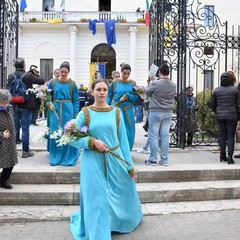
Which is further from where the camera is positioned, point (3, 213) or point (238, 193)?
point (238, 193)

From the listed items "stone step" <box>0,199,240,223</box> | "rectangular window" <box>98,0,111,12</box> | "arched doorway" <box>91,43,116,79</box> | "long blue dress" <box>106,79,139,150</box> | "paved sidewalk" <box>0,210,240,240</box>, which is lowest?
"paved sidewalk" <box>0,210,240,240</box>

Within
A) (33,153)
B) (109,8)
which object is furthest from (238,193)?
(109,8)

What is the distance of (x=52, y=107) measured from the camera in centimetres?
707

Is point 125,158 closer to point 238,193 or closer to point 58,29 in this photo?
point 238,193

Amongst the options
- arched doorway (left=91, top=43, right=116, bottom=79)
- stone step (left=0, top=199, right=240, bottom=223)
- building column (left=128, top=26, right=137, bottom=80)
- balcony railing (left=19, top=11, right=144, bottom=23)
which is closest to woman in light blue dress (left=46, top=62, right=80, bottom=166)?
stone step (left=0, top=199, right=240, bottom=223)

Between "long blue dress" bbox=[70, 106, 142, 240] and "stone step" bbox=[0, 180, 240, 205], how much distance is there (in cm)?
131

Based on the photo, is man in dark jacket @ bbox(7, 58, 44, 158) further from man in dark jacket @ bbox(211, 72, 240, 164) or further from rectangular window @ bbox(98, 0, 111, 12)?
rectangular window @ bbox(98, 0, 111, 12)

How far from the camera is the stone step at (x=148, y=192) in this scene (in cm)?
584

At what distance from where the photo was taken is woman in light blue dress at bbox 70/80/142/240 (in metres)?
4.16

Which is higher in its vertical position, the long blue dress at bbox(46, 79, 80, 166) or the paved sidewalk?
the long blue dress at bbox(46, 79, 80, 166)

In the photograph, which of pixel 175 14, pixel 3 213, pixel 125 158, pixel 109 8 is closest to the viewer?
pixel 125 158

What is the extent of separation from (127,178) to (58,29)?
97.1ft

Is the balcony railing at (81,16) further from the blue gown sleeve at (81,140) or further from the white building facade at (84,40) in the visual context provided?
the blue gown sleeve at (81,140)

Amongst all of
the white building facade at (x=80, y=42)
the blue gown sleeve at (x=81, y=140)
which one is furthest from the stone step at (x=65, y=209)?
the white building facade at (x=80, y=42)
